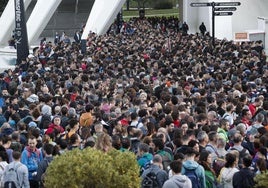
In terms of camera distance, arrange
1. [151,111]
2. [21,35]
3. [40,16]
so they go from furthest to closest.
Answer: [40,16] → [21,35] → [151,111]

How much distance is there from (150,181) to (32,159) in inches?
92.2

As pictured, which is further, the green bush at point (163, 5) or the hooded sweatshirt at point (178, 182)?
the green bush at point (163, 5)

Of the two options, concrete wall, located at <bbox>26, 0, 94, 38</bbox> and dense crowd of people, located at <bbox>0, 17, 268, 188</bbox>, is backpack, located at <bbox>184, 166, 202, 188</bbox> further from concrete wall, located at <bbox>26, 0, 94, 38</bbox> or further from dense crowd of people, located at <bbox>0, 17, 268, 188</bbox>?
concrete wall, located at <bbox>26, 0, 94, 38</bbox>

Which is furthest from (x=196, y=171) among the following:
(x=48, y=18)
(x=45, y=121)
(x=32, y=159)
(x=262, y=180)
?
(x=48, y=18)

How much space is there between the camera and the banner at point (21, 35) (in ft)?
109

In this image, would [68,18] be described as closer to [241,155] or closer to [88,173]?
[241,155]

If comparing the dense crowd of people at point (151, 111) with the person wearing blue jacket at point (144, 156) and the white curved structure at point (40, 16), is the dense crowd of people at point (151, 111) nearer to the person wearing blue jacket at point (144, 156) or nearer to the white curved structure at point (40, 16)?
the person wearing blue jacket at point (144, 156)

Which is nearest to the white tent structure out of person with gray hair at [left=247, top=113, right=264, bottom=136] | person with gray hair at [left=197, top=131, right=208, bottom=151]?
person with gray hair at [left=247, top=113, right=264, bottom=136]

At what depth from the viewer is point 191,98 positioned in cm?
2053

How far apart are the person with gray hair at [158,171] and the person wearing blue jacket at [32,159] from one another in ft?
6.96

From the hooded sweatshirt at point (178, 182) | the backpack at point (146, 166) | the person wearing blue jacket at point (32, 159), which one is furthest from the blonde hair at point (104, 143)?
the hooded sweatshirt at point (178, 182)

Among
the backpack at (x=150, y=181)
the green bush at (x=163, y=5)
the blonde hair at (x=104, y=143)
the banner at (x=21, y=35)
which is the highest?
the green bush at (x=163, y=5)

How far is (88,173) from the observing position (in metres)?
11.3

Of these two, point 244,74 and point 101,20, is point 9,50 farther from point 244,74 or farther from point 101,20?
point 244,74
